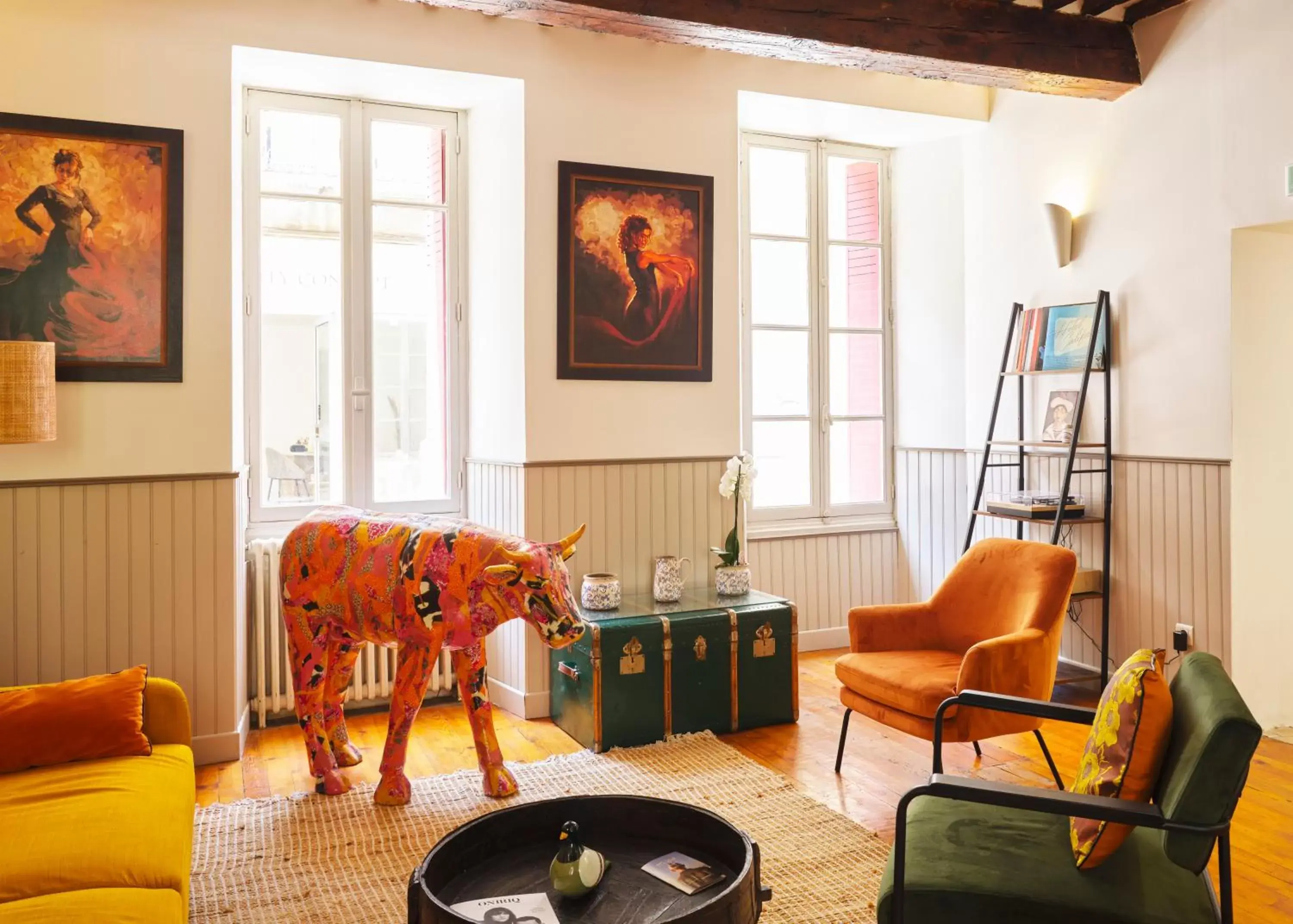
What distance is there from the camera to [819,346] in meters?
5.57

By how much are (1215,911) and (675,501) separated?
294 centimetres

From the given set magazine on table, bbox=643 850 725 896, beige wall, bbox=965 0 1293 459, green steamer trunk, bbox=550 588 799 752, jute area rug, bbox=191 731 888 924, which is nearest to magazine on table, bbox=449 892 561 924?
magazine on table, bbox=643 850 725 896

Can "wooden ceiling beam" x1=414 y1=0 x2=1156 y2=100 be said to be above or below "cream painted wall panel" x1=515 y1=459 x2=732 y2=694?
above

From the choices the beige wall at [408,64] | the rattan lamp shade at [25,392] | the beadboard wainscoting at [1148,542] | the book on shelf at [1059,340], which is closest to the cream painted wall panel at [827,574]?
the beadboard wainscoting at [1148,542]

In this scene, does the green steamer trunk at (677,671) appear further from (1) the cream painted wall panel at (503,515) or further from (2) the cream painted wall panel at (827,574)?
(2) the cream painted wall panel at (827,574)

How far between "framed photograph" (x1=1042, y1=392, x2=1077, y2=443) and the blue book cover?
0.16 meters

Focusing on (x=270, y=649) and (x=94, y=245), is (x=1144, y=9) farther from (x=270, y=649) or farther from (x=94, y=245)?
(x=270, y=649)

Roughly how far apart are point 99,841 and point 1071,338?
4303mm

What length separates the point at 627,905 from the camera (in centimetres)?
193

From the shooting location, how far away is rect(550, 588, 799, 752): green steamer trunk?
3850mm

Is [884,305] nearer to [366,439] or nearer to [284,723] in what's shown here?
[366,439]

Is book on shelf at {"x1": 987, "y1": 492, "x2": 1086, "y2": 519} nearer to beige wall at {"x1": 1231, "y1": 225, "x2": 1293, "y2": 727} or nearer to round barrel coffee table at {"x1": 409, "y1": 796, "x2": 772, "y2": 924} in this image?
beige wall at {"x1": 1231, "y1": 225, "x2": 1293, "y2": 727}

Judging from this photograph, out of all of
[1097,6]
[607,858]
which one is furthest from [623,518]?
[1097,6]

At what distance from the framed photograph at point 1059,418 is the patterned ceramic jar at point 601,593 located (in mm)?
2215
